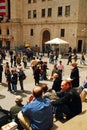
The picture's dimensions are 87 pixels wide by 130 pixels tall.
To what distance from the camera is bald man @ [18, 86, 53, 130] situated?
5.20 m

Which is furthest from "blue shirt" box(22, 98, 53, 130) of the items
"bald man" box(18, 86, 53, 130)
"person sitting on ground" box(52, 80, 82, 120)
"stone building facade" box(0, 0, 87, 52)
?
"stone building facade" box(0, 0, 87, 52)

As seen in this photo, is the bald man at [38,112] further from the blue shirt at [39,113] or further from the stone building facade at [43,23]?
the stone building facade at [43,23]

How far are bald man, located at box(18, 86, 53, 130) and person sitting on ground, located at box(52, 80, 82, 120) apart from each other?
87cm

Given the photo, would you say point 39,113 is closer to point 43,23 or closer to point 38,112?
point 38,112

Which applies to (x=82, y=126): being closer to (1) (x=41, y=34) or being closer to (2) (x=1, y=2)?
(2) (x=1, y=2)

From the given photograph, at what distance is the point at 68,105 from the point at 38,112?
A: 1.27m

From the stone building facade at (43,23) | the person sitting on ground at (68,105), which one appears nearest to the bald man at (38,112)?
the person sitting on ground at (68,105)

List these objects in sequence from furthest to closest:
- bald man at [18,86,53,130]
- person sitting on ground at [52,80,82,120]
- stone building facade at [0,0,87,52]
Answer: stone building facade at [0,0,87,52] < person sitting on ground at [52,80,82,120] < bald man at [18,86,53,130]

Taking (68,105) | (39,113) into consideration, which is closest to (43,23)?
(68,105)

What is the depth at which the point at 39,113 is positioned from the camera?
206 inches

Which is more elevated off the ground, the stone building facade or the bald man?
the stone building facade

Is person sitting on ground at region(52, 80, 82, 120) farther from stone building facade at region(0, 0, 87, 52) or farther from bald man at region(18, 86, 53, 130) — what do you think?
stone building facade at region(0, 0, 87, 52)

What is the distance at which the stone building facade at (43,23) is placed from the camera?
39000 millimetres

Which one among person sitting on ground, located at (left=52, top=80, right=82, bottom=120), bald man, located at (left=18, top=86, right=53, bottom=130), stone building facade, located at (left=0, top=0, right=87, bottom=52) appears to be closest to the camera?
bald man, located at (left=18, top=86, right=53, bottom=130)
